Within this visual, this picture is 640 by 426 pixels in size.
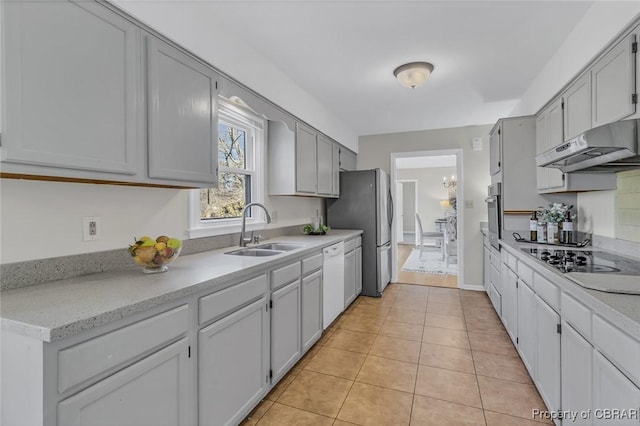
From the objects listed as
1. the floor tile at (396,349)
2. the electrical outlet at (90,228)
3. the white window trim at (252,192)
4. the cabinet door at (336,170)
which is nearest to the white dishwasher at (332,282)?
the floor tile at (396,349)

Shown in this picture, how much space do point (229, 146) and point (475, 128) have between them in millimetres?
3802

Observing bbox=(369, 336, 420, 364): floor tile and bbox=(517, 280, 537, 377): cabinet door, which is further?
bbox=(369, 336, 420, 364): floor tile

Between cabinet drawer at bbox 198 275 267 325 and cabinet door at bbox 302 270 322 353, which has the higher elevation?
cabinet drawer at bbox 198 275 267 325

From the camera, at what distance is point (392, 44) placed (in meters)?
2.45

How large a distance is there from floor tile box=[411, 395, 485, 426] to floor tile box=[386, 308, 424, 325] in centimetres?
142

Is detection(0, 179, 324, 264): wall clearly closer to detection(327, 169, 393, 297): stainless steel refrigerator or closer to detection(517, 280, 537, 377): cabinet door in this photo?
detection(517, 280, 537, 377): cabinet door

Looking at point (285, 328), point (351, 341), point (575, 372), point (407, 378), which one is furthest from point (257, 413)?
point (575, 372)

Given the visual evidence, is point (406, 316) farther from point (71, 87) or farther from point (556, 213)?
point (71, 87)

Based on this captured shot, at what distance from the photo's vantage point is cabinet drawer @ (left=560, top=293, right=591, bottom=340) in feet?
4.42

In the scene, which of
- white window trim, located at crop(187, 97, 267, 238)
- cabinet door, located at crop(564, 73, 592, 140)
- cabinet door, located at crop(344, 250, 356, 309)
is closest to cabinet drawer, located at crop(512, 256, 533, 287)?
cabinet door, located at crop(564, 73, 592, 140)

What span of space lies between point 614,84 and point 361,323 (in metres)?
2.84

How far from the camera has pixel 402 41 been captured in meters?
2.41

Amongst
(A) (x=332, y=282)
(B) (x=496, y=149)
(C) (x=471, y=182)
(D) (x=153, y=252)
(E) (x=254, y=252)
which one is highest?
(B) (x=496, y=149)

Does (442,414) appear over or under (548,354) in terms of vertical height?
under
